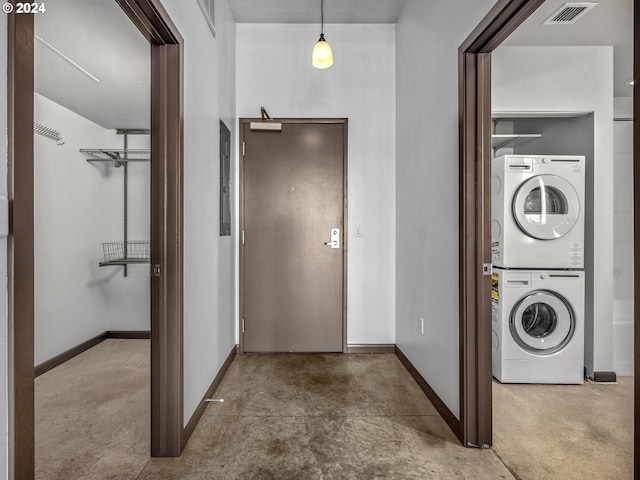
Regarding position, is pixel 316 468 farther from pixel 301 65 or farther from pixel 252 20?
pixel 252 20

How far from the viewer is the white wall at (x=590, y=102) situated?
115 inches

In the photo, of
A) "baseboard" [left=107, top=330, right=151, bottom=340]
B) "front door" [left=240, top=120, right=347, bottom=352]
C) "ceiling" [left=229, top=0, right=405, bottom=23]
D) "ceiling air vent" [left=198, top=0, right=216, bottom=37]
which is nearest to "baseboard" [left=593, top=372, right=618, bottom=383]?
"front door" [left=240, top=120, right=347, bottom=352]

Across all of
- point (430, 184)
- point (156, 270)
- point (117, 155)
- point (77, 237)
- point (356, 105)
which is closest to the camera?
point (156, 270)

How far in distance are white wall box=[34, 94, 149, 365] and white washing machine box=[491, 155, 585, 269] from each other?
3.51 m

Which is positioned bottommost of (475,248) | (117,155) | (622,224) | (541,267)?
(541,267)

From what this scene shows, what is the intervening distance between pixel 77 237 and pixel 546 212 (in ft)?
13.6

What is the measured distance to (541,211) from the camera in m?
2.81

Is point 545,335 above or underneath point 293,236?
underneath

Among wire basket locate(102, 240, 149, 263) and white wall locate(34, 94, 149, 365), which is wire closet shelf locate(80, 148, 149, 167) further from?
wire basket locate(102, 240, 149, 263)

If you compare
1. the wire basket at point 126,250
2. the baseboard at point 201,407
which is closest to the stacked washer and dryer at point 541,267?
the baseboard at point 201,407

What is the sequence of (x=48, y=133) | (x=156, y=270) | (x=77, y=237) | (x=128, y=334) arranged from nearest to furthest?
(x=156, y=270)
(x=48, y=133)
(x=77, y=237)
(x=128, y=334)

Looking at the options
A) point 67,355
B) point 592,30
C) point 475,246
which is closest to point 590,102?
point 592,30

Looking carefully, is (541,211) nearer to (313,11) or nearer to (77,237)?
(313,11)

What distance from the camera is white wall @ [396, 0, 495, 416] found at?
2.10 metres
